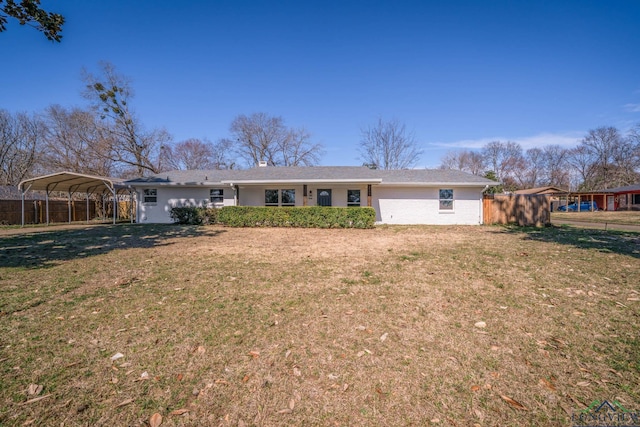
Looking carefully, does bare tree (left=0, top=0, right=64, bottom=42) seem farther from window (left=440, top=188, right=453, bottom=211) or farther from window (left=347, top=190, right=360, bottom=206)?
window (left=440, top=188, right=453, bottom=211)

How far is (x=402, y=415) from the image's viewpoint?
6.84ft

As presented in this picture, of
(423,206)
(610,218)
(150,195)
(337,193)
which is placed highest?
(150,195)

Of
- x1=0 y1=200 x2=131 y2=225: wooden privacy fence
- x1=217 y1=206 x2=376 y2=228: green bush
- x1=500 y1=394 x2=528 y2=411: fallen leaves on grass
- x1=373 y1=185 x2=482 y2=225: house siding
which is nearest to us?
x1=500 y1=394 x2=528 y2=411: fallen leaves on grass

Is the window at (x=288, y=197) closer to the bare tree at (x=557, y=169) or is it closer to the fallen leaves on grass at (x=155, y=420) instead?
the fallen leaves on grass at (x=155, y=420)

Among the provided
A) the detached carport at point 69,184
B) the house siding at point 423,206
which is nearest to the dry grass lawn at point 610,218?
the house siding at point 423,206

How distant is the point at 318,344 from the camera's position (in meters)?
3.07

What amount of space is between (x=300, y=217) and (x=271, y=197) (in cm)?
398

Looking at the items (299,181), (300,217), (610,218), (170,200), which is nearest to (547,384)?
(300,217)

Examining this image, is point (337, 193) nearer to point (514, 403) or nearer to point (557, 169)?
point (514, 403)

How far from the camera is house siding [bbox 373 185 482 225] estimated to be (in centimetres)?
1677

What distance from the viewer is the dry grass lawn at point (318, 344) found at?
2.16m

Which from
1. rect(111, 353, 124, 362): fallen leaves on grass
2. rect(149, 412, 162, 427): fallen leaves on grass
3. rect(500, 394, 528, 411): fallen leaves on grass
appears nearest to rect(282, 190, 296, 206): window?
rect(111, 353, 124, 362): fallen leaves on grass

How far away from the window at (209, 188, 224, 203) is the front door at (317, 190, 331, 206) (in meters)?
6.51

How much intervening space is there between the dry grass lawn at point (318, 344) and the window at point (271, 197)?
11.6m
